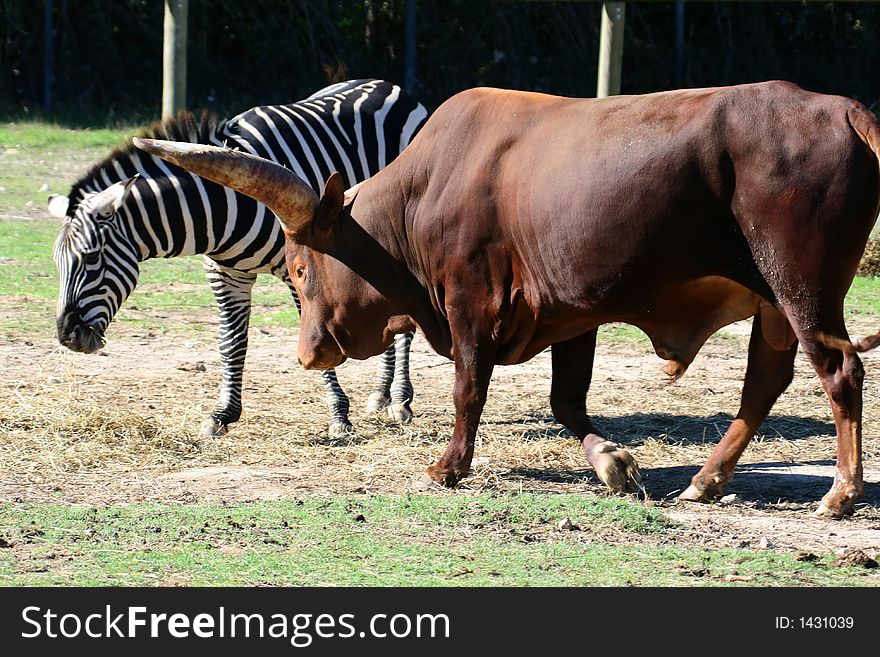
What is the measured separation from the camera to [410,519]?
5.85 metres

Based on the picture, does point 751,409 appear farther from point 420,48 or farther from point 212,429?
point 420,48

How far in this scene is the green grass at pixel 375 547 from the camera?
5.02 m

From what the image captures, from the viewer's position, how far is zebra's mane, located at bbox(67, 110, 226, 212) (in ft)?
24.5

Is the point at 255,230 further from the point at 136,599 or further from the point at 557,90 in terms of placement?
the point at 557,90

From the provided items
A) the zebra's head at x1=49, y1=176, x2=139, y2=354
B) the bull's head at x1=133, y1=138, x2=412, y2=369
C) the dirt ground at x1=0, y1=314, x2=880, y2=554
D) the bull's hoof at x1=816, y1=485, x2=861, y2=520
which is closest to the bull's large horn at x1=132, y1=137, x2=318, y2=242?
the bull's head at x1=133, y1=138, x2=412, y2=369

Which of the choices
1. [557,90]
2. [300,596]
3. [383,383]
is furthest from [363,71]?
[300,596]

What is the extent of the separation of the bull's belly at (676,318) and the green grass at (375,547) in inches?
30.3

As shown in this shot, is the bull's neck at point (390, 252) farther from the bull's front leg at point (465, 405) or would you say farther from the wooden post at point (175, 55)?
the wooden post at point (175, 55)

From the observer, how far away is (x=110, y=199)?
7.24 meters

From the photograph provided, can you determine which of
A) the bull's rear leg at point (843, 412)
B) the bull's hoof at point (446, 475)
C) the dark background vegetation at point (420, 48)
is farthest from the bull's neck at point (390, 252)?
the dark background vegetation at point (420, 48)

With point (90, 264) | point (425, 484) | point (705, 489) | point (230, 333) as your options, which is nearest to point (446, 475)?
point (425, 484)

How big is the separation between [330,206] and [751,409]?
2.25 m

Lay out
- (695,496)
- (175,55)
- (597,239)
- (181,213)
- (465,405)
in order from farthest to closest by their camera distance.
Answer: (175,55) → (181,213) → (465,405) → (695,496) → (597,239)

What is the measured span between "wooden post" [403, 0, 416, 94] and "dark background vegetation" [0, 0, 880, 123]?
2.78 feet
